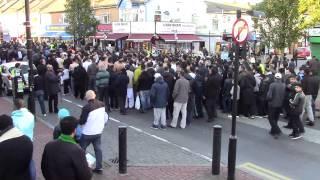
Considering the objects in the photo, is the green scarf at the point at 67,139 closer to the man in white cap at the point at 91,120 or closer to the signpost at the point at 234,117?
the man in white cap at the point at 91,120

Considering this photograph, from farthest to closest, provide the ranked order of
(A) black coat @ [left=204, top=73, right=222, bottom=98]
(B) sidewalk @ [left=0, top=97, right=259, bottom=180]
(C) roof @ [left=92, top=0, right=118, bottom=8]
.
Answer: (C) roof @ [left=92, top=0, right=118, bottom=8] → (A) black coat @ [left=204, top=73, right=222, bottom=98] → (B) sidewalk @ [left=0, top=97, right=259, bottom=180]

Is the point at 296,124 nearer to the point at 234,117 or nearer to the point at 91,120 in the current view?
the point at 234,117

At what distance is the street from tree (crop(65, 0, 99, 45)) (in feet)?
86.5

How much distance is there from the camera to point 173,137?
12766mm

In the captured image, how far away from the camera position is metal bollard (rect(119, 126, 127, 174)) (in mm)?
9076

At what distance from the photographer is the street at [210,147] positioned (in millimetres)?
10203

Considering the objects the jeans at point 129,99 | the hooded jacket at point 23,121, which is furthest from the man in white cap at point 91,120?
the jeans at point 129,99

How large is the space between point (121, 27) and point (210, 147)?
34226 mm

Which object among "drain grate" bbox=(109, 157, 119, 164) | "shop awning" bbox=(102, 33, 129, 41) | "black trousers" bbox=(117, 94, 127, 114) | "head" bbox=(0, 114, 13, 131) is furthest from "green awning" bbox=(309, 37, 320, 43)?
"head" bbox=(0, 114, 13, 131)

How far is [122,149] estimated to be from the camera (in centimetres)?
914

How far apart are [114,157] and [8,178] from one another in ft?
16.3

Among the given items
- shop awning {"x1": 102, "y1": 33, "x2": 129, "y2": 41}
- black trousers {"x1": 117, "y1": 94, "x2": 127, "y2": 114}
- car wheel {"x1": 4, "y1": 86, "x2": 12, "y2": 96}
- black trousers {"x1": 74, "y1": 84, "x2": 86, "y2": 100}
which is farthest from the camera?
shop awning {"x1": 102, "y1": 33, "x2": 129, "y2": 41}

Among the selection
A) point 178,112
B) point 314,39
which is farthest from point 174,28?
point 178,112

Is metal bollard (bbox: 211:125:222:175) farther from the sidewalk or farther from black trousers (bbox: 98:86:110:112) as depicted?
black trousers (bbox: 98:86:110:112)
